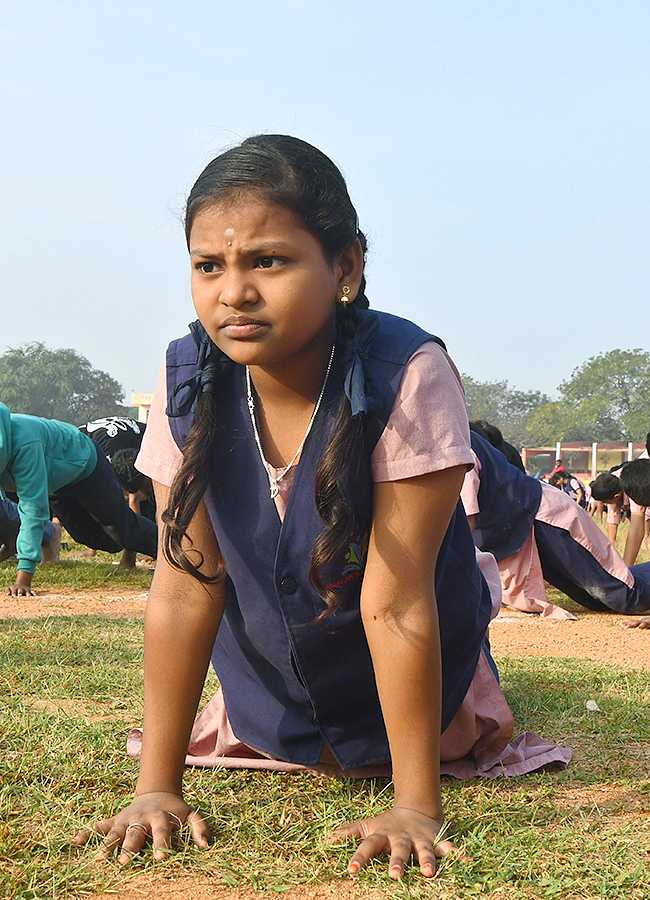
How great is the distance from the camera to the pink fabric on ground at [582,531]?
6.82 m

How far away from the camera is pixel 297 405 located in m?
2.38

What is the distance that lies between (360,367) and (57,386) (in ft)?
221

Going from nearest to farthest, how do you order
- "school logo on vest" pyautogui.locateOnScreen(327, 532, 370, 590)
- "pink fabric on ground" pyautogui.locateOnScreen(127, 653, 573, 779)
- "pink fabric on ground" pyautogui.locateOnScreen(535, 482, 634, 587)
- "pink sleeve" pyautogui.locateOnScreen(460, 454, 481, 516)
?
"school logo on vest" pyautogui.locateOnScreen(327, 532, 370, 590) → "pink fabric on ground" pyautogui.locateOnScreen(127, 653, 573, 779) → "pink sleeve" pyautogui.locateOnScreen(460, 454, 481, 516) → "pink fabric on ground" pyautogui.locateOnScreen(535, 482, 634, 587)

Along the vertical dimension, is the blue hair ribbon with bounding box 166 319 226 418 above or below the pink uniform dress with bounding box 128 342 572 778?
above

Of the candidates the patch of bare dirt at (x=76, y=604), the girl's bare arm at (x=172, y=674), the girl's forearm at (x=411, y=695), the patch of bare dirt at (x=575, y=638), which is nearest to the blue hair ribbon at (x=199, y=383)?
the girl's bare arm at (x=172, y=674)

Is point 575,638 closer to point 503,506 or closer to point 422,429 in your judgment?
point 503,506

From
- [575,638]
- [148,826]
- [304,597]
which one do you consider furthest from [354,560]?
[575,638]

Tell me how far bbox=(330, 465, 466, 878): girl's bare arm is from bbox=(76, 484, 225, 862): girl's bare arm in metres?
0.42

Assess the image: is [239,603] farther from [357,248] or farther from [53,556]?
[53,556]

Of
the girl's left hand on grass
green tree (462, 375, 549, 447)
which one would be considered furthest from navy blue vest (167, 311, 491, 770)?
green tree (462, 375, 549, 447)

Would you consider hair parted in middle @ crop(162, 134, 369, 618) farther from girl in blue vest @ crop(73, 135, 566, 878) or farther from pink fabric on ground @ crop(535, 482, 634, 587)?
pink fabric on ground @ crop(535, 482, 634, 587)

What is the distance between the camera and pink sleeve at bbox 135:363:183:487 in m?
2.41

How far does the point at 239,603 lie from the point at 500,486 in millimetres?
4361

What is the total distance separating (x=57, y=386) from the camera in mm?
66750
